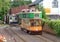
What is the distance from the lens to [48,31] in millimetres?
38469

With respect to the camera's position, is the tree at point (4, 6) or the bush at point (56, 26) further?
the tree at point (4, 6)

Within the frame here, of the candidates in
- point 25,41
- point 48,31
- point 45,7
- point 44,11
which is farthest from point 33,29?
point 45,7

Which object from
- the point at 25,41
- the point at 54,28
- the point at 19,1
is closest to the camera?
the point at 25,41

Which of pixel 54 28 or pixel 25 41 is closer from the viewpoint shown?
pixel 25 41

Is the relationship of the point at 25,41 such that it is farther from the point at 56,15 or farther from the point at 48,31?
the point at 56,15

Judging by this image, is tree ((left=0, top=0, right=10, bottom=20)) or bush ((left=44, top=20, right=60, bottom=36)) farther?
tree ((left=0, top=0, right=10, bottom=20))

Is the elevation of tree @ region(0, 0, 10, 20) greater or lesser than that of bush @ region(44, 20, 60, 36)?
greater

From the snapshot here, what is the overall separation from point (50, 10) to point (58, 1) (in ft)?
7.82

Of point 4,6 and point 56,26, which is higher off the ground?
point 4,6

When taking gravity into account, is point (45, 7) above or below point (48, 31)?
above

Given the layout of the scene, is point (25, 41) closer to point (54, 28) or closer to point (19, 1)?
point (54, 28)

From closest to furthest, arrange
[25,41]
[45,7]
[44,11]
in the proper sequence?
[25,41]
[44,11]
[45,7]

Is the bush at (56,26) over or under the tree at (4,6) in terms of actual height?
under

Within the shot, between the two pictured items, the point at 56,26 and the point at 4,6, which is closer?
the point at 56,26
